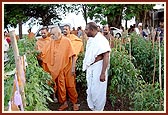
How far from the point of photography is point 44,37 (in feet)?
17.5

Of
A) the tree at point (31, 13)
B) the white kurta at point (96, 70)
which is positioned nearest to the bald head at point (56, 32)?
the white kurta at point (96, 70)

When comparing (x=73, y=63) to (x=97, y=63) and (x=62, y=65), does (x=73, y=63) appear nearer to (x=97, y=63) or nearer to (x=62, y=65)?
(x=62, y=65)

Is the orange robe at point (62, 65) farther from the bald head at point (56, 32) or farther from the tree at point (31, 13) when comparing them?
the tree at point (31, 13)

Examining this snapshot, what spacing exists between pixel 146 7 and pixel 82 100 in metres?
5.75

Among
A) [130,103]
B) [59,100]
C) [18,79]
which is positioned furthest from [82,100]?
[18,79]

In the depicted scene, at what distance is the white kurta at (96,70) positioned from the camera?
3896 millimetres

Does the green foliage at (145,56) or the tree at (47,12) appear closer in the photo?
the green foliage at (145,56)

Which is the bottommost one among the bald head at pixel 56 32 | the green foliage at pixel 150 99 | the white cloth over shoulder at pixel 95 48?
the green foliage at pixel 150 99

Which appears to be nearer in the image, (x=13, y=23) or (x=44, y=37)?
(x=44, y=37)

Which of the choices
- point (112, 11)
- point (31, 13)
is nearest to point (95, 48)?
point (112, 11)

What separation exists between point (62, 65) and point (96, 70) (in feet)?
2.53

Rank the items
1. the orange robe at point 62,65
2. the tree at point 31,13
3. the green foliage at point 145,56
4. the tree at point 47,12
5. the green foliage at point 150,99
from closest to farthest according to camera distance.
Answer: the green foliage at point 150,99 → the orange robe at point 62,65 → the green foliage at point 145,56 → the tree at point 31,13 → the tree at point 47,12

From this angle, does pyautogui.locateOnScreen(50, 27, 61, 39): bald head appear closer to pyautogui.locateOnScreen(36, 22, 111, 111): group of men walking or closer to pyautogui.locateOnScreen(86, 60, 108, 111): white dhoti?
pyautogui.locateOnScreen(36, 22, 111, 111): group of men walking

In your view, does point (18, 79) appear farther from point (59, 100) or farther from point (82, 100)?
point (82, 100)
